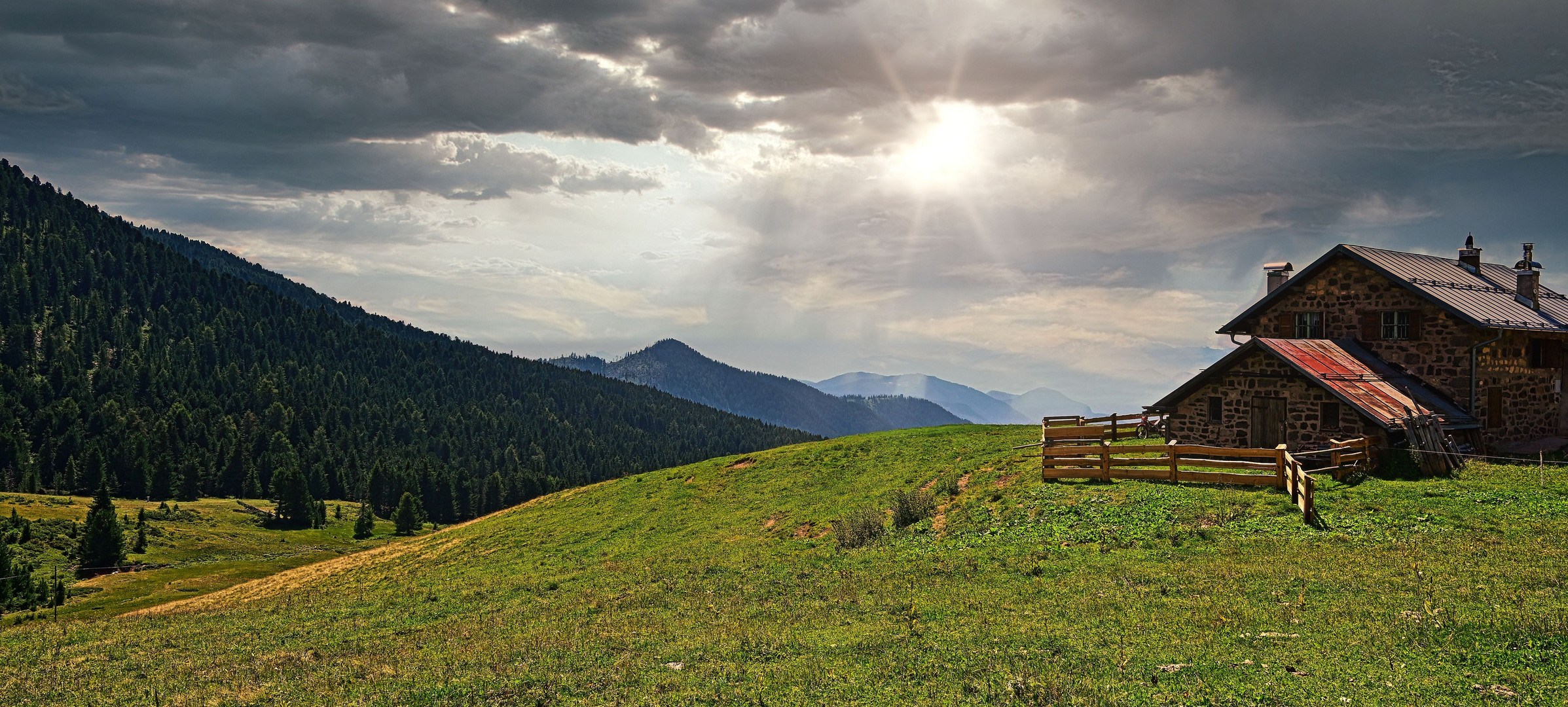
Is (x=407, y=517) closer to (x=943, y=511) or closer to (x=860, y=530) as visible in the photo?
(x=860, y=530)

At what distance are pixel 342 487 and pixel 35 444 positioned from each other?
76430mm

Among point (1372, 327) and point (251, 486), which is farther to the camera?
point (251, 486)

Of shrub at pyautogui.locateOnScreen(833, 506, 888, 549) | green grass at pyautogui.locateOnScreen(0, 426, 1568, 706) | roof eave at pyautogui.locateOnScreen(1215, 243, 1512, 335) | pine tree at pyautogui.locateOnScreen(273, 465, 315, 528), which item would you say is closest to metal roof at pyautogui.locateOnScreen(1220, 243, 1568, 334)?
roof eave at pyautogui.locateOnScreen(1215, 243, 1512, 335)

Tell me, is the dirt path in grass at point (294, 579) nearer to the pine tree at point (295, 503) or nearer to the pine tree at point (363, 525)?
the pine tree at point (363, 525)

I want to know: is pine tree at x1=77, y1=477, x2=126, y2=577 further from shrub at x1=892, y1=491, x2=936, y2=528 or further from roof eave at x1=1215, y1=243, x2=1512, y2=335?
roof eave at x1=1215, y1=243, x2=1512, y2=335

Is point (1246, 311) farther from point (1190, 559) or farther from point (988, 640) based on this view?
point (988, 640)

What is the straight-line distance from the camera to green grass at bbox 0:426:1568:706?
12836 mm

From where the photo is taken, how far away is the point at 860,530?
1198 inches

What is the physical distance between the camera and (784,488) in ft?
151

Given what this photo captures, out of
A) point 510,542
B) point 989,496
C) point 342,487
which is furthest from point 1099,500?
point 342,487

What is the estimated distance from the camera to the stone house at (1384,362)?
3362 cm

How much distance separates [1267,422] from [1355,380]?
3.94 m

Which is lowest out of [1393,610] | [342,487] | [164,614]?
[342,487]

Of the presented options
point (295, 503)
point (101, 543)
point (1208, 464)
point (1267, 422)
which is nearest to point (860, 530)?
point (1208, 464)
